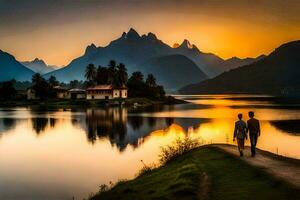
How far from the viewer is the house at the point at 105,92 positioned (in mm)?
173625

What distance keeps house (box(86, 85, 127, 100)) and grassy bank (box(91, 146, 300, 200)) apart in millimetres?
146541

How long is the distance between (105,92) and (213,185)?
508 ft

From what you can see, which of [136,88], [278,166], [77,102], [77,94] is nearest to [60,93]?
[77,94]

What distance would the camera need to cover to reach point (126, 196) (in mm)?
22562

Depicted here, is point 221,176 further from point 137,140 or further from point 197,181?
point 137,140

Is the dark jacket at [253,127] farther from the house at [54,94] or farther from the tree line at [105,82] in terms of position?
the house at [54,94]

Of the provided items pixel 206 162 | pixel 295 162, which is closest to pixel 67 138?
pixel 206 162

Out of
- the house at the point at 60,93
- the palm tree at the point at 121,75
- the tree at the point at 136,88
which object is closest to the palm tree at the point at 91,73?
the house at the point at 60,93

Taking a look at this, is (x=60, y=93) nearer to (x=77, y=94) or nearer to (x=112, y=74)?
(x=77, y=94)

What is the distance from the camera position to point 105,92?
572 ft

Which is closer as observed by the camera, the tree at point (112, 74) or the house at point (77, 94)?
the tree at point (112, 74)

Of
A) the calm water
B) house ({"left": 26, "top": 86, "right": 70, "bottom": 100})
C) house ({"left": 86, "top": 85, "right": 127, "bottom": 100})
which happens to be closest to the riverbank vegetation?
house ({"left": 26, "top": 86, "right": 70, "bottom": 100})

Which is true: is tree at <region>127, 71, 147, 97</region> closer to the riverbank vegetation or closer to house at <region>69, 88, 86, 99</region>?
the riverbank vegetation

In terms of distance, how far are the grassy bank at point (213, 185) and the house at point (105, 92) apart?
5769 inches
